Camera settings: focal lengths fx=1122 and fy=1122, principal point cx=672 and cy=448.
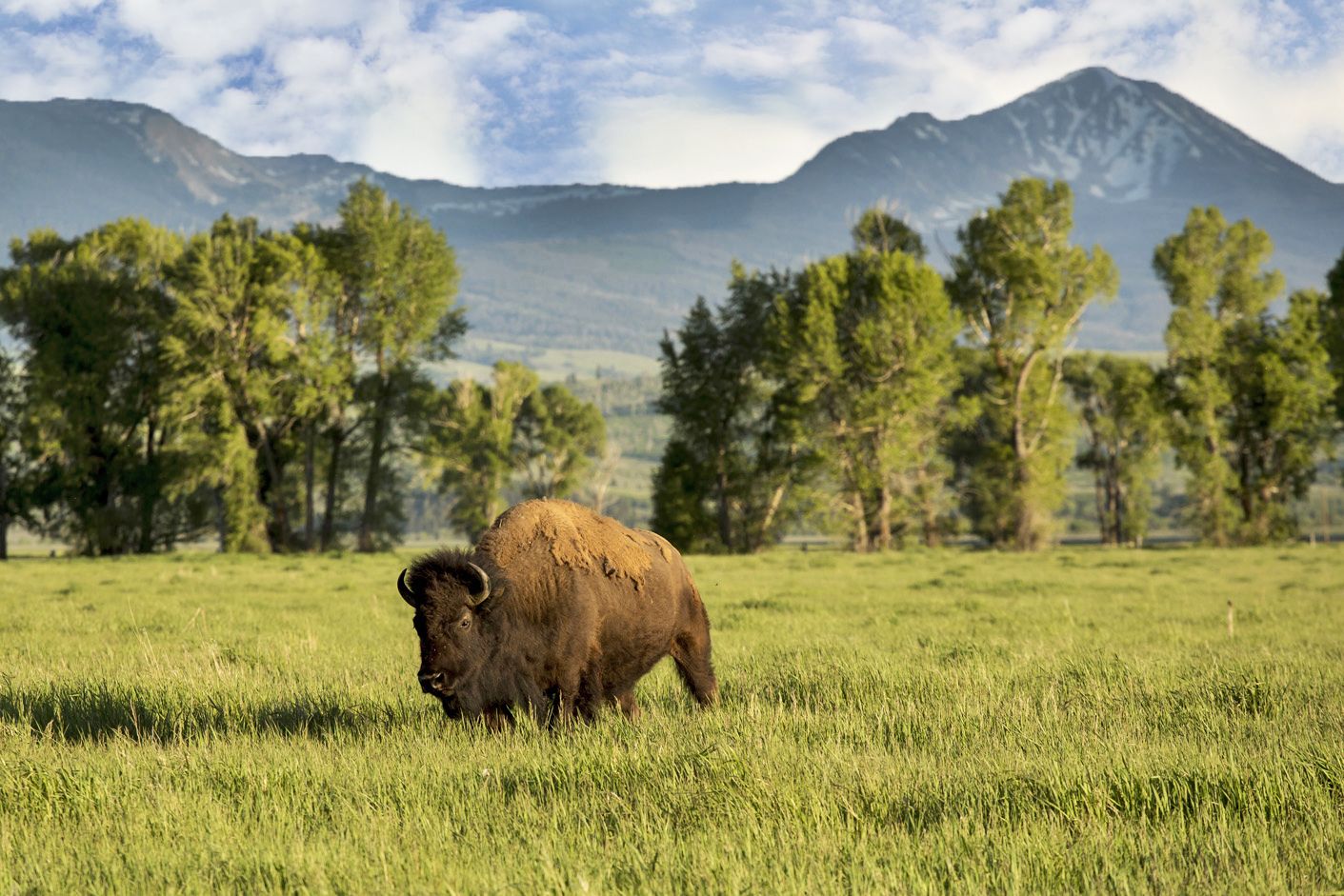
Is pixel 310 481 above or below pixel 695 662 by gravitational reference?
above

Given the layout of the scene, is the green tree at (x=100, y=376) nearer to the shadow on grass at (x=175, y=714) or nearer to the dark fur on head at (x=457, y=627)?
the shadow on grass at (x=175, y=714)

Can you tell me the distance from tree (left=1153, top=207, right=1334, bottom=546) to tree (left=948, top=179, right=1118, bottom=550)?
210 inches

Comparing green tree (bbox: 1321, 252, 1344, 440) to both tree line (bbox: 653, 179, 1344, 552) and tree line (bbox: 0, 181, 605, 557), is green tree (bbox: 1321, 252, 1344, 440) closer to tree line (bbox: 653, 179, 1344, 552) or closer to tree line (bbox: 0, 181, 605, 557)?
tree line (bbox: 653, 179, 1344, 552)

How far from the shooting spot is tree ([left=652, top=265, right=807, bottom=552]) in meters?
54.8

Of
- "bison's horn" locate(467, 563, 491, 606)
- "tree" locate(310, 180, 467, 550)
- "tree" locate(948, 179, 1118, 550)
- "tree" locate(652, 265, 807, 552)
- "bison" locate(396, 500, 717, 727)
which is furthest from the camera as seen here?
"tree" locate(652, 265, 807, 552)

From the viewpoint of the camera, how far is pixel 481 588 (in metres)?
7.92

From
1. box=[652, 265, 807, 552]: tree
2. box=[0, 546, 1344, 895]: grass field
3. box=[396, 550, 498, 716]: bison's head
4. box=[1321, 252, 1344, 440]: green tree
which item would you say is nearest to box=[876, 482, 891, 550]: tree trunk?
box=[652, 265, 807, 552]: tree

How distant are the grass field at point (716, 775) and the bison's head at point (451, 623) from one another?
35 cm

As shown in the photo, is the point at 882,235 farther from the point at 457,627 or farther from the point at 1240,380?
the point at 457,627

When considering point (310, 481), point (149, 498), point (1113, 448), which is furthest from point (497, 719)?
point (1113, 448)

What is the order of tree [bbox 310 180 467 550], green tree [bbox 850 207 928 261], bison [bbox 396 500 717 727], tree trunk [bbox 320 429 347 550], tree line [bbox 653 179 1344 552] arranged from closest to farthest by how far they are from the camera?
bison [bbox 396 500 717 727], tree [bbox 310 180 467 550], tree line [bbox 653 179 1344 552], tree trunk [bbox 320 429 347 550], green tree [bbox 850 207 928 261]

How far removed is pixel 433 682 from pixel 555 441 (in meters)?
63.9

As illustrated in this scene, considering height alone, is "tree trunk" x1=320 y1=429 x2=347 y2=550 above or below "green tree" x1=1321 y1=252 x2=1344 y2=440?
below

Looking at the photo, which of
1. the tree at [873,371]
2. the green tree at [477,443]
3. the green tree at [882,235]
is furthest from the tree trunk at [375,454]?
the green tree at [882,235]
